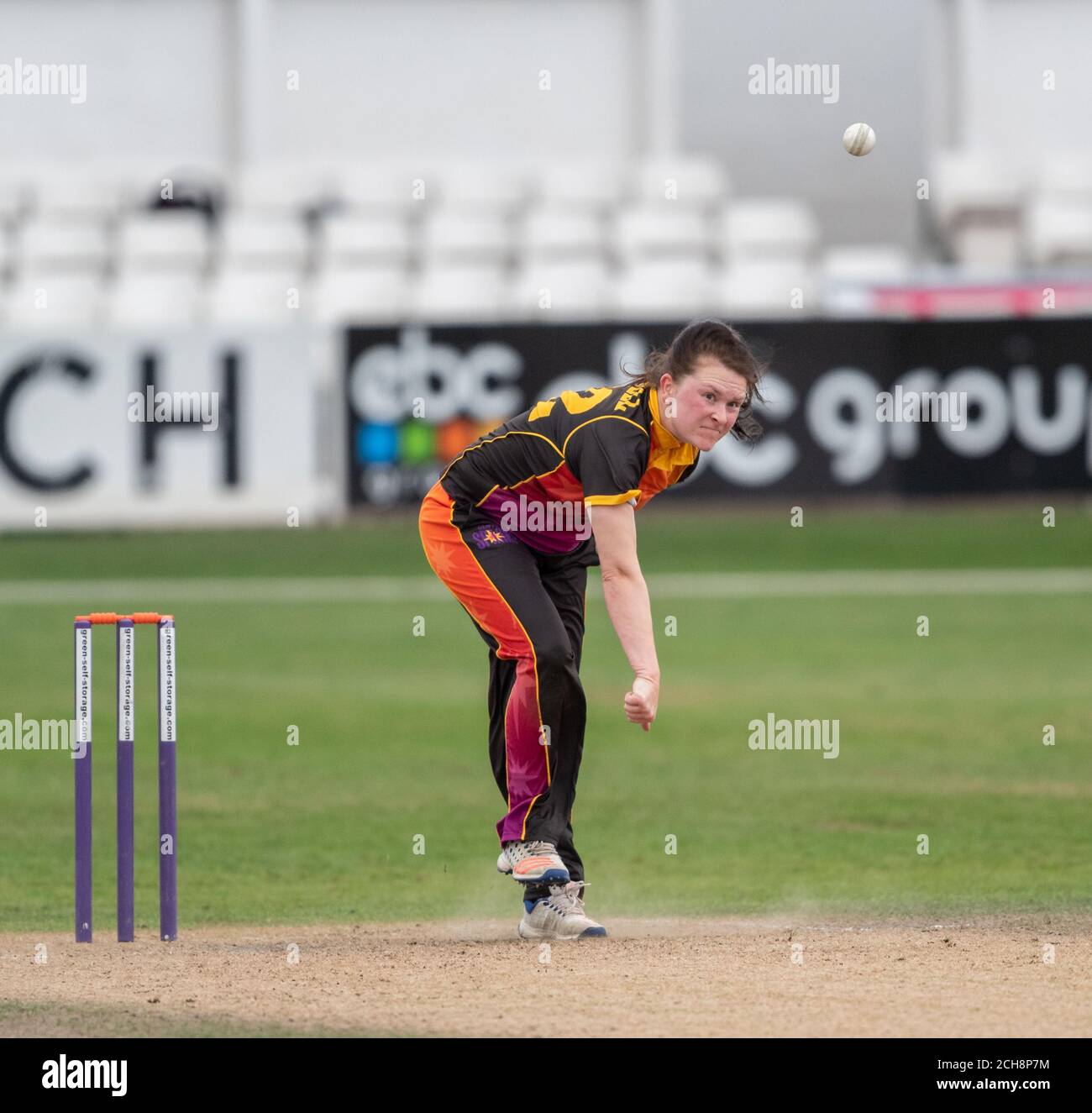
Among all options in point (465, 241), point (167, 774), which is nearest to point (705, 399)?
point (167, 774)

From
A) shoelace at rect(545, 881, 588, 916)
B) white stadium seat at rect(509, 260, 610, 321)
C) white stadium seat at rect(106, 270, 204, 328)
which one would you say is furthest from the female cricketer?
white stadium seat at rect(106, 270, 204, 328)

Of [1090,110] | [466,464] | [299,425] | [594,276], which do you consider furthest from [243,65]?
[466,464]

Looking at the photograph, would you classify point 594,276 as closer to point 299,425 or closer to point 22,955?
point 299,425

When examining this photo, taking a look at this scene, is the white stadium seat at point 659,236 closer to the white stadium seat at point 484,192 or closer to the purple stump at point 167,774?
the white stadium seat at point 484,192

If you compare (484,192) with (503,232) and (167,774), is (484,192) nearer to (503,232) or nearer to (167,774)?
(503,232)

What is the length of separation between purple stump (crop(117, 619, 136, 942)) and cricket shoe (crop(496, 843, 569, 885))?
120 cm

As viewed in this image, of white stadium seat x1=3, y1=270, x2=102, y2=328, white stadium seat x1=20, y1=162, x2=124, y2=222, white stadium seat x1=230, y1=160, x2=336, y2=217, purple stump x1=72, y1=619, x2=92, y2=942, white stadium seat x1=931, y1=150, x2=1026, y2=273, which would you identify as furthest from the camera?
white stadium seat x1=20, y1=162, x2=124, y2=222

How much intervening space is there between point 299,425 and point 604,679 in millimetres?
7674

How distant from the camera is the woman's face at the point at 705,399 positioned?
580 cm

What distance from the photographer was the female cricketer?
580 centimetres

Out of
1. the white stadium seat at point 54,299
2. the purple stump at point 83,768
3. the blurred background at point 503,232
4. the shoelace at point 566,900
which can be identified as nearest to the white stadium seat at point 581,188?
the blurred background at point 503,232

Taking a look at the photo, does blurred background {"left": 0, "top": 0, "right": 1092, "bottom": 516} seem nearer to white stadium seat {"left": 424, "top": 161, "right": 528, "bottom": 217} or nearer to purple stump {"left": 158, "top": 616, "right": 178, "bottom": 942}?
white stadium seat {"left": 424, "top": 161, "right": 528, "bottom": 217}

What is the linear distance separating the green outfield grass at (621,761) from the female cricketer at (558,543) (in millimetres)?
1020

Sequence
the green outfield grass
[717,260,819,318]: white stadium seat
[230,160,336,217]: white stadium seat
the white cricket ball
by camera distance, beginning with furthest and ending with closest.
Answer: [230,160,336,217]: white stadium seat
[717,260,819,318]: white stadium seat
the white cricket ball
the green outfield grass
